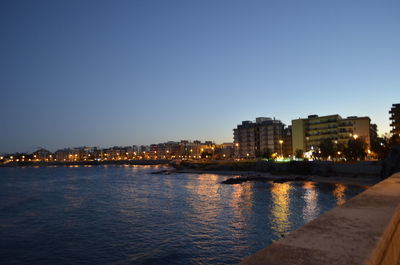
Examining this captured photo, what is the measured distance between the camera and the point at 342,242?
13.3 ft

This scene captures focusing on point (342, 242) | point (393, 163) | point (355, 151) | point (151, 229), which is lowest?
point (151, 229)

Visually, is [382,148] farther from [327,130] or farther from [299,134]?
[299,134]

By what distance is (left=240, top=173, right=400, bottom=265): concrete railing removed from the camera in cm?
351

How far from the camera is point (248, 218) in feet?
96.6

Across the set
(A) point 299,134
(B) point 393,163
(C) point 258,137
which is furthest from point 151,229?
(C) point 258,137

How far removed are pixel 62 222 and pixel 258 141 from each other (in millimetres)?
132325

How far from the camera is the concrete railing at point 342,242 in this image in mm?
3510

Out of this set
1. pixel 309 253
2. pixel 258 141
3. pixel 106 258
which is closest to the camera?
pixel 309 253

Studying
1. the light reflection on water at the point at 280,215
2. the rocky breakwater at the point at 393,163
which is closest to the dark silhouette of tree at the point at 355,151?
the rocky breakwater at the point at 393,163

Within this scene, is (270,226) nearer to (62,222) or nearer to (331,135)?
(62,222)

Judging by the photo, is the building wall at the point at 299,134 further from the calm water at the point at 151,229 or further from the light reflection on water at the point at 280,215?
the light reflection on water at the point at 280,215

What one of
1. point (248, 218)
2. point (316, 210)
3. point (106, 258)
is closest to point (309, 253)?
point (106, 258)

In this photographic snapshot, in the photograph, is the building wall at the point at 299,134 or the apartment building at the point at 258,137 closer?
the building wall at the point at 299,134

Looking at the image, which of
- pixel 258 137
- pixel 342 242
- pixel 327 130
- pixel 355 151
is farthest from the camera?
pixel 258 137
